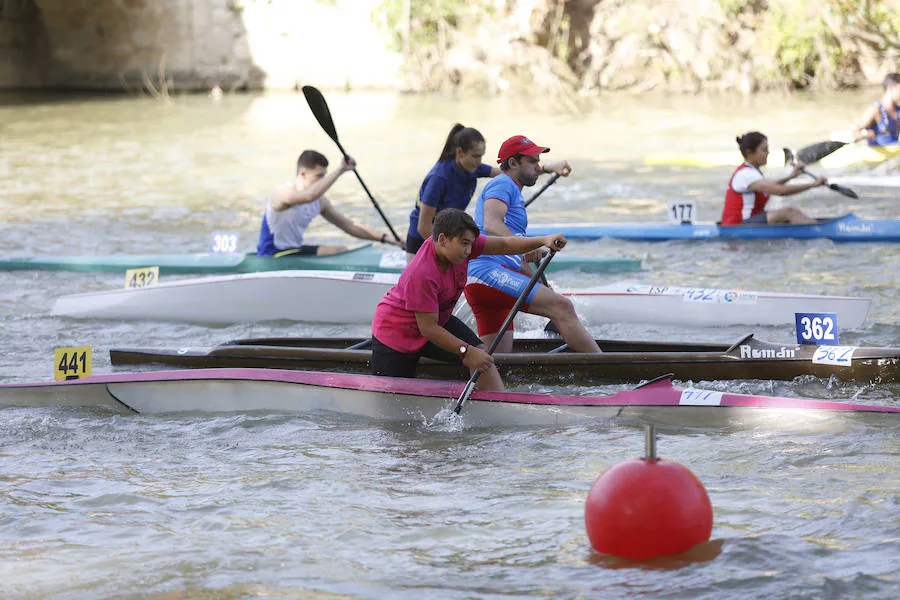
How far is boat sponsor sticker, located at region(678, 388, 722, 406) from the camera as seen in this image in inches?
201

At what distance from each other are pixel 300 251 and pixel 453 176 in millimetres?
2362

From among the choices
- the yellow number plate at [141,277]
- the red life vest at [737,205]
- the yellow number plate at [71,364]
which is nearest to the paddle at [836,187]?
the red life vest at [737,205]

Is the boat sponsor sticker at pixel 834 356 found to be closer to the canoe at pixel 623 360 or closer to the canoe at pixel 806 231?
the canoe at pixel 623 360

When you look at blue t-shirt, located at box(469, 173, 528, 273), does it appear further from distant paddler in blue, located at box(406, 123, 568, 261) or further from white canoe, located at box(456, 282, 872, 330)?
white canoe, located at box(456, 282, 872, 330)

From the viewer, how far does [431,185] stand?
22.2 feet

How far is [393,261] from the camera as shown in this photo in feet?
28.4

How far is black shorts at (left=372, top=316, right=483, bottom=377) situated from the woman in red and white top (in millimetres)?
4820

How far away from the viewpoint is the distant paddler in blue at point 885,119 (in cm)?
1302

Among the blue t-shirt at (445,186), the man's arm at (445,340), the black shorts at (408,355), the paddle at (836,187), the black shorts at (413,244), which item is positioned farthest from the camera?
the paddle at (836,187)

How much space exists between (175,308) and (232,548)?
4648mm

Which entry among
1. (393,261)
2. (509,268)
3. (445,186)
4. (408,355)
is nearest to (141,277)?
(393,261)

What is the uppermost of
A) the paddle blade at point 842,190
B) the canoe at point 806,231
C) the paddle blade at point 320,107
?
the paddle blade at point 320,107

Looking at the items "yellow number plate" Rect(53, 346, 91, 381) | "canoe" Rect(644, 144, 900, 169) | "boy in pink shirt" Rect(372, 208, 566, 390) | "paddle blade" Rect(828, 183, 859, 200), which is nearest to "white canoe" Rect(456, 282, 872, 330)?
"boy in pink shirt" Rect(372, 208, 566, 390)

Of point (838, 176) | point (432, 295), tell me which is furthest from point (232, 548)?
point (838, 176)
